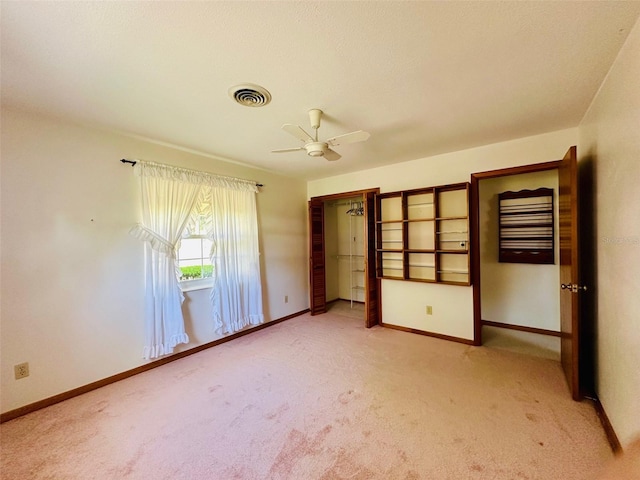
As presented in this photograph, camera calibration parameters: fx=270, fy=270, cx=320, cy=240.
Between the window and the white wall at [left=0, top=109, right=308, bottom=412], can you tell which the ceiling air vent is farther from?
the window

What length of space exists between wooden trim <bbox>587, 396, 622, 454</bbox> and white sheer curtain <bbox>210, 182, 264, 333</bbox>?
11.4ft

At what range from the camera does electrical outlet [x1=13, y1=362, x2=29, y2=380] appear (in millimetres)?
2127

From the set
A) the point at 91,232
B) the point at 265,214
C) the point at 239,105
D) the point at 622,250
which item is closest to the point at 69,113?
the point at 91,232

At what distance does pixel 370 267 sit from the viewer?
4.10 meters

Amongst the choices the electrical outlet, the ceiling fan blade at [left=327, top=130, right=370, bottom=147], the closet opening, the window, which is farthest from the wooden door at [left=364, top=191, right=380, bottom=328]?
the electrical outlet

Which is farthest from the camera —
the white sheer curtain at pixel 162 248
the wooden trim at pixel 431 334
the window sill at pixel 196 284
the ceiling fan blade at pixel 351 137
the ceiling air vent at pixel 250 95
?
the wooden trim at pixel 431 334

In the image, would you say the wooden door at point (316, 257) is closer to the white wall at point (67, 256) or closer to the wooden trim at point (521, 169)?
the white wall at point (67, 256)

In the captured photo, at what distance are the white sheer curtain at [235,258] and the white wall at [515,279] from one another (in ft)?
11.1

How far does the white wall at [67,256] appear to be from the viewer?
2.13m

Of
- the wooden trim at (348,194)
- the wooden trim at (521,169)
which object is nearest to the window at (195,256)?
the wooden trim at (348,194)

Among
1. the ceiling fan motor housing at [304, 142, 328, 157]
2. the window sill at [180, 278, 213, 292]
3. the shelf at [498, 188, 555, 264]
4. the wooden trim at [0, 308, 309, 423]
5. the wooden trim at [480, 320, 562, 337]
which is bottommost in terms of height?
the wooden trim at [480, 320, 562, 337]

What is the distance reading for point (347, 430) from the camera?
6.19 ft

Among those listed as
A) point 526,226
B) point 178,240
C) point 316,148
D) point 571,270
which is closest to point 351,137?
point 316,148

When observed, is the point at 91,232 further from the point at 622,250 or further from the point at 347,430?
the point at 622,250
